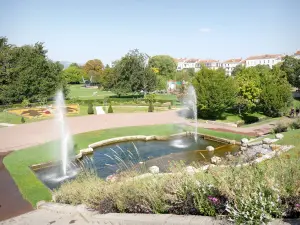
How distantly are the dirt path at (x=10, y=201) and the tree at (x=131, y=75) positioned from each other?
110 feet

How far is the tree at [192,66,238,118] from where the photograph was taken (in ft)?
85.5

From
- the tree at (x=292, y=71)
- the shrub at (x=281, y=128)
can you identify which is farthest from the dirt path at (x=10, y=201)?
the tree at (x=292, y=71)

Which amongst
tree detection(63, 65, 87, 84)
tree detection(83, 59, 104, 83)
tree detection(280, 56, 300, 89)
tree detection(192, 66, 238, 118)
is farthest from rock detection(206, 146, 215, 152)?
tree detection(83, 59, 104, 83)

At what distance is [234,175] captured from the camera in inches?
176

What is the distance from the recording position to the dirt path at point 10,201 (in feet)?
31.6

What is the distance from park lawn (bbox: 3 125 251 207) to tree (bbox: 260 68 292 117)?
385 inches

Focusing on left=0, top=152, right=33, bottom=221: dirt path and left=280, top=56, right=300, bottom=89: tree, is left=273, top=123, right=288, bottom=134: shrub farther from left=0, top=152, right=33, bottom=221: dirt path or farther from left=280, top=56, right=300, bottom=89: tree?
left=280, top=56, right=300, bottom=89: tree

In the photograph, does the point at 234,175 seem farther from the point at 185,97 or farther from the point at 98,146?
the point at 185,97

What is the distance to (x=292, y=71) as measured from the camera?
50875 mm

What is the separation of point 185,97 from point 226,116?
41.7 ft

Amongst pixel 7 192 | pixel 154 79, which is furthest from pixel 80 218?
pixel 154 79

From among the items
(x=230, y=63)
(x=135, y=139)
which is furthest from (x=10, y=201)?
(x=230, y=63)

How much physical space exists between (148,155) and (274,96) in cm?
1727

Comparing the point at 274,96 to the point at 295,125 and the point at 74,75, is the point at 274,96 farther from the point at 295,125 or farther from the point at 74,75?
the point at 74,75
